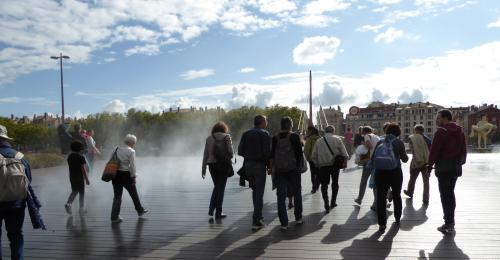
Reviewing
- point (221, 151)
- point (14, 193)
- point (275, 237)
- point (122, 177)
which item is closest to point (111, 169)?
point (122, 177)

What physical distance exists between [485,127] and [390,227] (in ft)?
111

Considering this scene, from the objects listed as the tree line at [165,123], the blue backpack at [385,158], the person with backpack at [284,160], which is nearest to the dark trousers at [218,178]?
the person with backpack at [284,160]

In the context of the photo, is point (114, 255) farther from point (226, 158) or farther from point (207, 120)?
point (207, 120)

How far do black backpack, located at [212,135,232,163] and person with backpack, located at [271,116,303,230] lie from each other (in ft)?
3.26

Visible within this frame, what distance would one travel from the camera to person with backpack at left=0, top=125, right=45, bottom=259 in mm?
4883

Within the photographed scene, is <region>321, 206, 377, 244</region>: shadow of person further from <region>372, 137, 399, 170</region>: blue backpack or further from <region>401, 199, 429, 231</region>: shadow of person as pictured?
<region>372, 137, 399, 170</region>: blue backpack

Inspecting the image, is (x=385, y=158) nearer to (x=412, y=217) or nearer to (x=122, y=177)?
(x=412, y=217)

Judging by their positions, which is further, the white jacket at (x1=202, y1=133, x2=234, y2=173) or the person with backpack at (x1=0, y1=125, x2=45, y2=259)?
the white jacket at (x1=202, y1=133, x2=234, y2=173)

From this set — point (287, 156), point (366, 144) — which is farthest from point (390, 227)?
point (366, 144)

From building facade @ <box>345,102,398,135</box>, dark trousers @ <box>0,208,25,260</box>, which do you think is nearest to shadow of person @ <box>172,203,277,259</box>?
dark trousers @ <box>0,208,25,260</box>

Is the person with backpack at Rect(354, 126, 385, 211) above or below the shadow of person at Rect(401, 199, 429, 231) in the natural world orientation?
above

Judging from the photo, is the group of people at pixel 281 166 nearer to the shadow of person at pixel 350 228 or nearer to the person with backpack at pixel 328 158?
the person with backpack at pixel 328 158

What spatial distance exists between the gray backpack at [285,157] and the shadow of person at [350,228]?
116cm

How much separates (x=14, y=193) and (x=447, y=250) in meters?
5.09
